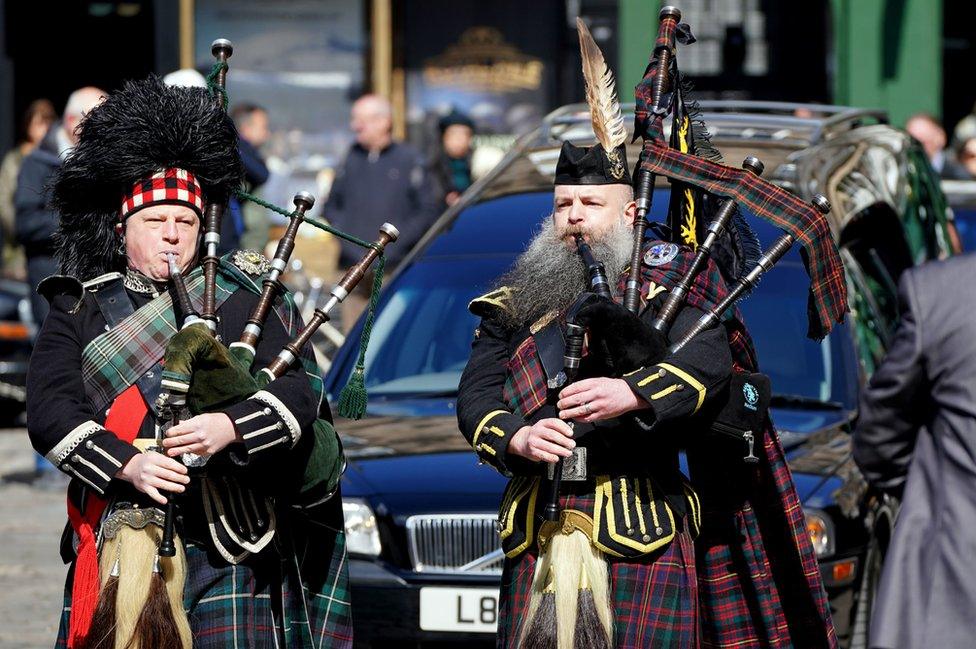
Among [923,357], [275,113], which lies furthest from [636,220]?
[275,113]

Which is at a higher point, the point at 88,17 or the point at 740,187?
the point at 88,17

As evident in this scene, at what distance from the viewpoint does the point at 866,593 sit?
231 inches

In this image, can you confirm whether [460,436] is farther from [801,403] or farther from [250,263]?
[250,263]

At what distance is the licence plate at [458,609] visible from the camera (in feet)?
18.2

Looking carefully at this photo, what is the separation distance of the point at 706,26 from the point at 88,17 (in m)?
5.61

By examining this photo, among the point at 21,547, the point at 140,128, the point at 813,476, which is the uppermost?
the point at 140,128

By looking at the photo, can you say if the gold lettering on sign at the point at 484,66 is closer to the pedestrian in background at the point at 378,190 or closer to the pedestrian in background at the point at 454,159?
the pedestrian in background at the point at 454,159

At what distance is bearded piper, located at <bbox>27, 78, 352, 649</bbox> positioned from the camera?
13.8 feet

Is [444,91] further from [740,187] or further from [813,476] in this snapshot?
[740,187]

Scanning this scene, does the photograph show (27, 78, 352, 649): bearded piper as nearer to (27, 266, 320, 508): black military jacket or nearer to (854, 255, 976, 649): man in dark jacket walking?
(27, 266, 320, 508): black military jacket

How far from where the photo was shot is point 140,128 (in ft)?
14.7

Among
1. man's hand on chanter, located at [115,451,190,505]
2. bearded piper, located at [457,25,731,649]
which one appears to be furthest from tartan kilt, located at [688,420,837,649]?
man's hand on chanter, located at [115,451,190,505]

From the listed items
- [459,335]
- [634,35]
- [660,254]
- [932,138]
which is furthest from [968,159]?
[660,254]

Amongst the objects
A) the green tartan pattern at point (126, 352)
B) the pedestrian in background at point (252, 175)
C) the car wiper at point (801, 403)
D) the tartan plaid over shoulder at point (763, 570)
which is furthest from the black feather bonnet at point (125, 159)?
the pedestrian in background at point (252, 175)
